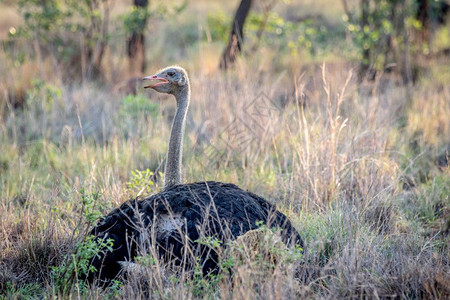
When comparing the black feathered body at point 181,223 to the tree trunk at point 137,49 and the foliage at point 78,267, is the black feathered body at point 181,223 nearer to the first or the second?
the foliage at point 78,267

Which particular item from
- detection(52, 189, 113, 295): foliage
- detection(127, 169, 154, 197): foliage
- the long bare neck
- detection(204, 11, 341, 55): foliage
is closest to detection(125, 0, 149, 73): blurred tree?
detection(204, 11, 341, 55): foliage

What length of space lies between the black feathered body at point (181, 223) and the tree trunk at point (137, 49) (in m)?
6.91

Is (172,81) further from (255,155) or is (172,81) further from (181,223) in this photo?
(255,155)

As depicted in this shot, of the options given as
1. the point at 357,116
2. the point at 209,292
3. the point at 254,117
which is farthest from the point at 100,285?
the point at 357,116

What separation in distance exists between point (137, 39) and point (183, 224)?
7.53 meters

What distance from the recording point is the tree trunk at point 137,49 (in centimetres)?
1077

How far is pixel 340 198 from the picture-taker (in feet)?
17.4

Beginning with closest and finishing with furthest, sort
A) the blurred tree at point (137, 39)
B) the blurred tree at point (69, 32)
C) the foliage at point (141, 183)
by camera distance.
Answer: the foliage at point (141, 183) → the blurred tree at point (69, 32) → the blurred tree at point (137, 39)

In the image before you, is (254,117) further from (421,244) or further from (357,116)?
(421,244)

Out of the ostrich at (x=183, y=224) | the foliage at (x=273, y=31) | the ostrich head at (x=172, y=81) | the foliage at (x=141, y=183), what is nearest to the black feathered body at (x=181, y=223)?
the ostrich at (x=183, y=224)

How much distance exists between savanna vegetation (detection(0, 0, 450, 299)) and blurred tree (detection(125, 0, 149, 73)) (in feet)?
0.11

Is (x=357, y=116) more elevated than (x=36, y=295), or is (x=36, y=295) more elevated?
(x=357, y=116)

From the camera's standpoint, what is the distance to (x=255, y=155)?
6406mm

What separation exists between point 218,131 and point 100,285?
132 inches
